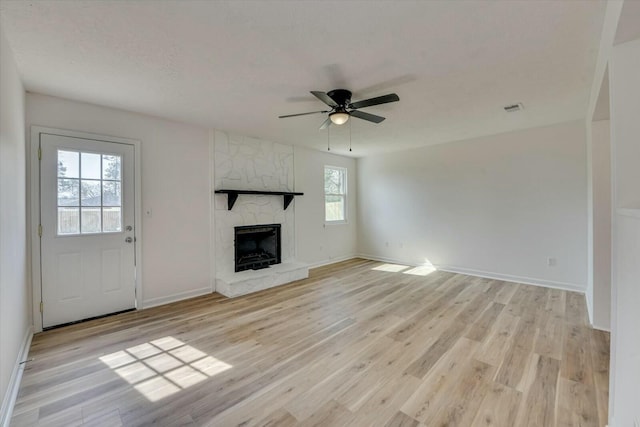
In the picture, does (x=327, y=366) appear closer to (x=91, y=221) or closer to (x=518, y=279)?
(x=91, y=221)

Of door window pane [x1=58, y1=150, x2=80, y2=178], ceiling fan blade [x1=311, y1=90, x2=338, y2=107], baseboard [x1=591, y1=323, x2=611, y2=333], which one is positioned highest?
ceiling fan blade [x1=311, y1=90, x2=338, y2=107]

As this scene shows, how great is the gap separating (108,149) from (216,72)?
6.43ft

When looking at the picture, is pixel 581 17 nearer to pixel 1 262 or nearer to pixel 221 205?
pixel 1 262

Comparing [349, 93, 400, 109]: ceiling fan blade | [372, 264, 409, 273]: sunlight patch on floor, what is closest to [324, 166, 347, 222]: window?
[372, 264, 409, 273]: sunlight patch on floor

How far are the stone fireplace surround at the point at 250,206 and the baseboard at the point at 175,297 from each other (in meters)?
0.26

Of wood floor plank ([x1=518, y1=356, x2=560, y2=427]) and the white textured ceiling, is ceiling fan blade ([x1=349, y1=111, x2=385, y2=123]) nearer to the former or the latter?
the white textured ceiling

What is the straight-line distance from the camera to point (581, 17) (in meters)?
1.87

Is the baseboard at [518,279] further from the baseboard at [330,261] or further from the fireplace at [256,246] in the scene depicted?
the fireplace at [256,246]

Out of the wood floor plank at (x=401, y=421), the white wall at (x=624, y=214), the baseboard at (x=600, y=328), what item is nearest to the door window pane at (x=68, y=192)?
the wood floor plank at (x=401, y=421)

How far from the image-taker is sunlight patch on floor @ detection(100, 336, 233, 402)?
2126 mm

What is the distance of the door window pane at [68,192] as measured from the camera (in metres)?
3.18

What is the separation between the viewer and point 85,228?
334cm

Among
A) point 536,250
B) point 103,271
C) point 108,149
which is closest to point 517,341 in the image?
point 536,250

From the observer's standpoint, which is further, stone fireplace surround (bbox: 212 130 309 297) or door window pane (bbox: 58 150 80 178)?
stone fireplace surround (bbox: 212 130 309 297)
